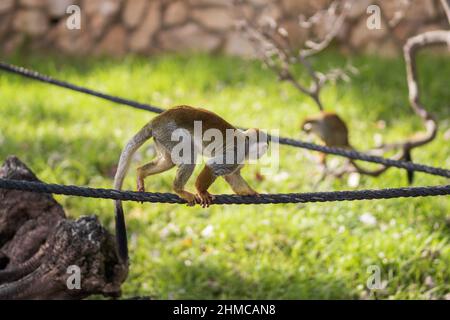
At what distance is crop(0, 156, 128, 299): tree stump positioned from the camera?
2418mm

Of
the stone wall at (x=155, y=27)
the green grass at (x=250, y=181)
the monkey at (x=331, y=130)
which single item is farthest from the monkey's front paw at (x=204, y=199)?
the stone wall at (x=155, y=27)

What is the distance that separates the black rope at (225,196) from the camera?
1.97 m

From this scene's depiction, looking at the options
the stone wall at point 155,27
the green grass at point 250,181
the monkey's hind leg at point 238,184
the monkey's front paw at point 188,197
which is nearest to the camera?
the monkey's front paw at point 188,197

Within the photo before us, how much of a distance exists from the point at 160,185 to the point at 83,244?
1.58 metres

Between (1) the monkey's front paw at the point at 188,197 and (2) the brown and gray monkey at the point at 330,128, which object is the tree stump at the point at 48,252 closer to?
(1) the monkey's front paw at the point at 188,197

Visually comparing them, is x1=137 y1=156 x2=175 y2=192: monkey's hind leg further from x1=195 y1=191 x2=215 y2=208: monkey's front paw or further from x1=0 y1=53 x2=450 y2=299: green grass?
x1=0 y1=53 x2=450 y2=299: green grass

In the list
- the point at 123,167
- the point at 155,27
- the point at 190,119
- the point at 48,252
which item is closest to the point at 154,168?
the point at 123,167

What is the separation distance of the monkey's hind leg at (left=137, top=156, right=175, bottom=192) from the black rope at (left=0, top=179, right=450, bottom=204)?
0.15 meters

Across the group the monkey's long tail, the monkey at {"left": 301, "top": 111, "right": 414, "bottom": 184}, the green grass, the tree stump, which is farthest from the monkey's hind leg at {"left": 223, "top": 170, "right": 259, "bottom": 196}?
the monkey at {"left": 301, "top": 111, "right": 414, "bottom": 184}

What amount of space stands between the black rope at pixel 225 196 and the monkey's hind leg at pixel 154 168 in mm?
151

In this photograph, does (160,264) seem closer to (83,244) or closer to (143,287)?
(143,287)

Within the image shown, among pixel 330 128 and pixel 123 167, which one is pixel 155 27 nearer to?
pixel 330 128
